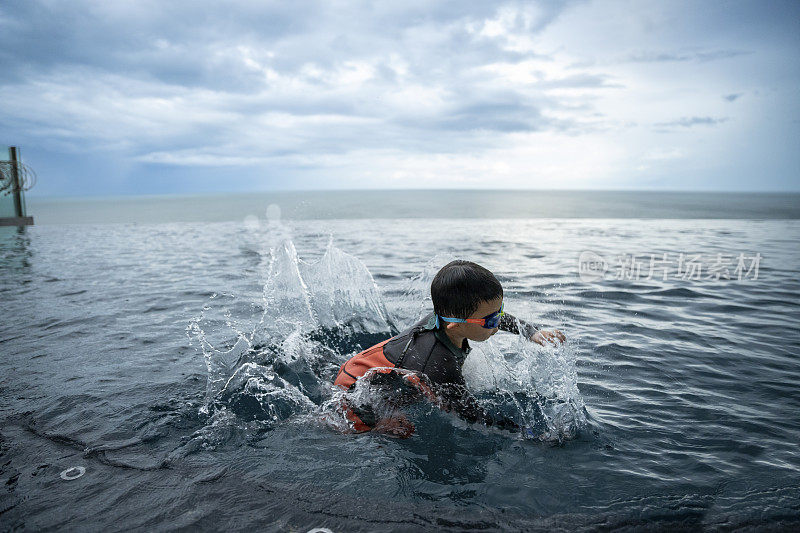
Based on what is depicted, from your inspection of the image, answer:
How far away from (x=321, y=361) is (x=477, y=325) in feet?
9.24

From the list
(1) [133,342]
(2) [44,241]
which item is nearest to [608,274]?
(1) [133,342]

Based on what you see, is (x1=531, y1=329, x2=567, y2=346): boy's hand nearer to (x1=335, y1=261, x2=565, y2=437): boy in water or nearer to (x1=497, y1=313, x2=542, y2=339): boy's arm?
(x1=497, y1=313, x2=542, y2=339): boy's arm

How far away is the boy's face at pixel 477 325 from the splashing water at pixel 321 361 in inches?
36.8

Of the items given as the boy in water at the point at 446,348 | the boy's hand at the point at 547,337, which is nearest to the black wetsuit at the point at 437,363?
the boy in water at the point at 446,348

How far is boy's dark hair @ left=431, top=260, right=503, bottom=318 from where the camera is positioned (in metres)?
3.96

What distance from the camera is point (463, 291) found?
3969mm

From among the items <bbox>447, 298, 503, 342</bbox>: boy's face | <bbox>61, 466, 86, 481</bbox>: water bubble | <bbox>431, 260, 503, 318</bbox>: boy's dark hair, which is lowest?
<bbox>61, 466, 86, 481</bbox>: water bubble

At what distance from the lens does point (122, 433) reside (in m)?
4.40

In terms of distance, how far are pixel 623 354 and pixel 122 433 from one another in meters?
5.90

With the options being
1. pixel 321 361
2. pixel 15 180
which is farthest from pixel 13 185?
pixel 321 361

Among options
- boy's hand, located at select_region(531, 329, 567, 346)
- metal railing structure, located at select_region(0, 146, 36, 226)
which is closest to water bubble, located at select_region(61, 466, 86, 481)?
boy's hand, located at select_region(531, 329, 567, 346)

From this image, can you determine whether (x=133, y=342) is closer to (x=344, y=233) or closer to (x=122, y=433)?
(x=122, y=433)

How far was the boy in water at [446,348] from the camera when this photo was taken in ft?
13.1

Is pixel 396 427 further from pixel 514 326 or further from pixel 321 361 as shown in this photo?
pixel 321 361
